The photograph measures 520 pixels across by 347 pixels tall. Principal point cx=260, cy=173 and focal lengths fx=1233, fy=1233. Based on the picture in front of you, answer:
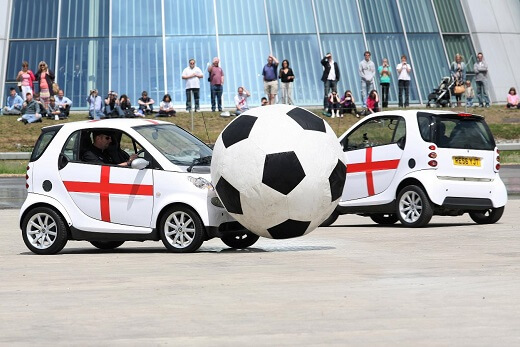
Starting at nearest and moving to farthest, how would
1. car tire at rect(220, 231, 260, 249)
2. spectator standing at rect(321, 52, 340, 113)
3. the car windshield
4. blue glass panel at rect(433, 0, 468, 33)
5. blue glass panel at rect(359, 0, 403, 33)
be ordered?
the car windshield, car tire at rect(220, 231, 260, 249), spectator standing at rect(321, 52, 340, 113), blue glass panel at rect(359, 0, 403, 33), blue glass panel at rect(433, 0, 468, 33)

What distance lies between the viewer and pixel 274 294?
9531 millimetres

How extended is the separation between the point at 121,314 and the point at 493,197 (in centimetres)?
963

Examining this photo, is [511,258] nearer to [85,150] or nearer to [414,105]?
[85,150]

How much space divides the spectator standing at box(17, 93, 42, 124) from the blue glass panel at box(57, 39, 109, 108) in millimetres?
3375

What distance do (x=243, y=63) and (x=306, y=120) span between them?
28324 millimetres

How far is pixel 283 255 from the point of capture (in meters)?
13.0

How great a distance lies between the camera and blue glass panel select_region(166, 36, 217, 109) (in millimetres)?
40406

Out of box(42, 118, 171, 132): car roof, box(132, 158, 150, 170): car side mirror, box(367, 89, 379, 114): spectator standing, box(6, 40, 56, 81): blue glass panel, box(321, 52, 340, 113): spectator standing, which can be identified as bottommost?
box(132, 158, 150, 170): car side mirror

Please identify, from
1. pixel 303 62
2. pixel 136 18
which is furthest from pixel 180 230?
pixel 136 18

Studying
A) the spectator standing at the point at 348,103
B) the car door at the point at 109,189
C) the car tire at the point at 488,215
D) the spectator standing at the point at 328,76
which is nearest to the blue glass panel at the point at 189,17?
the spectator standing at the point at 328,76

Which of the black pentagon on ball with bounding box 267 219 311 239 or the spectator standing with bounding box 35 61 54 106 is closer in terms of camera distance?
the black pentagon on ball with bounding box 267 219 311 239

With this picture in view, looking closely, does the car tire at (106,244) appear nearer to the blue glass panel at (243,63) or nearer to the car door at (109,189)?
the car door at (109,189)

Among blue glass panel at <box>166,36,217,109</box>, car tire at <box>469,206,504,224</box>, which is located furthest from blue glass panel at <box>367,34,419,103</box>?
car tire at <box>469,206,504,224</box>

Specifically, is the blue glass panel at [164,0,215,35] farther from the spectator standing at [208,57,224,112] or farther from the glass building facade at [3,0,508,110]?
the spectator standing at [208,57,224,112]
